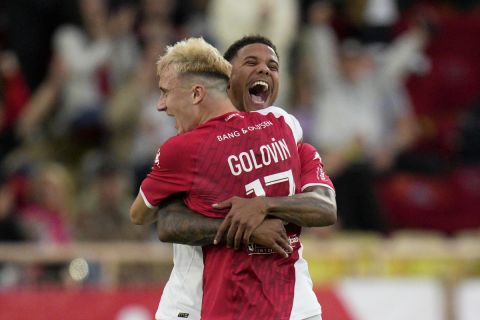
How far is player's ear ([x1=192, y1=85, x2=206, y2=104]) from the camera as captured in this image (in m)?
5.16

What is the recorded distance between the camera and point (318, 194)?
518 cm

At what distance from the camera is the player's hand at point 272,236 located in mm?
4988

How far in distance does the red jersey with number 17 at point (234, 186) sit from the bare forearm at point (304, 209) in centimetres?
8

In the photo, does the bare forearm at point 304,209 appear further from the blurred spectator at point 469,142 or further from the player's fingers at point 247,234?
the blurred spectator at point 469,142

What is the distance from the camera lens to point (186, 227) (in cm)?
509

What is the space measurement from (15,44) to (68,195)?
67.0 inches

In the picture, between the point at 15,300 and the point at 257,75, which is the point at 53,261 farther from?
the point at 257,75

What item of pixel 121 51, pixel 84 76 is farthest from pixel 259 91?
pixel 121 51

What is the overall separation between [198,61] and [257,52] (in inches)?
15.6

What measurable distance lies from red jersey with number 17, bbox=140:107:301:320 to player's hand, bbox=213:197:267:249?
0.07 m

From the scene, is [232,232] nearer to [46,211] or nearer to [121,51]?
[46,211]

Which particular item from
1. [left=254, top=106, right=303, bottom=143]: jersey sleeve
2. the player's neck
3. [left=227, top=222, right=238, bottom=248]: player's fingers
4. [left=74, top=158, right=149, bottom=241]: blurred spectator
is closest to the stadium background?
[left=74, top=158, right=149, bottom=241]: blurred spectator

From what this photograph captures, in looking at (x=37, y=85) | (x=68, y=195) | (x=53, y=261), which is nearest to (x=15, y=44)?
(x=37, y=85)

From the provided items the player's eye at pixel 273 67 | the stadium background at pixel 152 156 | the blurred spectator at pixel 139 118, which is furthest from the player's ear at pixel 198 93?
the blurred spectator at pixel 139 118
